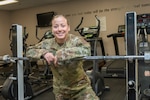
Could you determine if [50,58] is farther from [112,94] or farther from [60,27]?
[112,94]

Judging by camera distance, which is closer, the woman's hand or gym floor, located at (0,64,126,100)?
the woman's hand

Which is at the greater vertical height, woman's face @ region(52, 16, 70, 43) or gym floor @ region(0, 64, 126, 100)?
woman's face @ region(52, 16, 70, 43)

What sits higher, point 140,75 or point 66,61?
point 66,61

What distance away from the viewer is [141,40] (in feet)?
14.4

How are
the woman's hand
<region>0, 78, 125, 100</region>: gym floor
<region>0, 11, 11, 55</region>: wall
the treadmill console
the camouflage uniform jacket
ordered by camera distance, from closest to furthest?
the woman's hand, the camouflage uniform jacket, <region>0, 78, 125, 100</region>: gym floor, the treadmill console, <region>0, 11, 11, 55</region>: wall

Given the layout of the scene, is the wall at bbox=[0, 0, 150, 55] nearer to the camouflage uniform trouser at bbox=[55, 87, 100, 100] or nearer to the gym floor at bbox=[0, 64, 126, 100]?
the gym floor at bbox=[0, 64, 126, 100]

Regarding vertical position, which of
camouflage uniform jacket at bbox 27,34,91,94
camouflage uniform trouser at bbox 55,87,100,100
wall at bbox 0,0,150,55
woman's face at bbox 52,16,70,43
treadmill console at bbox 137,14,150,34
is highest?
wall at bbox 0,0,150,55

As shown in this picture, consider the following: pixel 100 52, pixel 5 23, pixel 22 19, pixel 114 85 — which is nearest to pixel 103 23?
pixel 100 52

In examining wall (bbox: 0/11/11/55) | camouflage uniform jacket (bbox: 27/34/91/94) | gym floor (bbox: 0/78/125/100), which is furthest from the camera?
wall (bbox: 0/11/11/55)

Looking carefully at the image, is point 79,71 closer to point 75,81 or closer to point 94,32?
point 75,81

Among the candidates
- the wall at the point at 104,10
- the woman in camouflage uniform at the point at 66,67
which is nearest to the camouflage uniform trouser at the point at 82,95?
the woman in camouflage uniform at the point at 66,67

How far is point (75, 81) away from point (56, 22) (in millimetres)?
568

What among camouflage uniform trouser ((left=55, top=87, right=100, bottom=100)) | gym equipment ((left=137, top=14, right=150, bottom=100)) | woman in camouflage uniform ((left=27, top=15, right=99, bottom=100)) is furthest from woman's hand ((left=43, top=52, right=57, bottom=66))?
gym equipment ((left=137, top=14, right=150, bottom=100))

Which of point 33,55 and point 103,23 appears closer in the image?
point 33,55
